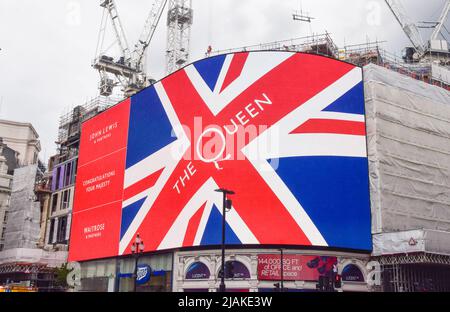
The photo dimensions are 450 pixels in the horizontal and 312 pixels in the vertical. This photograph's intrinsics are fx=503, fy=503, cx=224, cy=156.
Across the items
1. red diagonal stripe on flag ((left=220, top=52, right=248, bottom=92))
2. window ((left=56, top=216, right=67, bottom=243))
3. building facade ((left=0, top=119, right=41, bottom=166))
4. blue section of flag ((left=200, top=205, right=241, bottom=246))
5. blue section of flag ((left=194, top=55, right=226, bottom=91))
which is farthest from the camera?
building facade ((left=0, top=119, right=41, bottom=166))

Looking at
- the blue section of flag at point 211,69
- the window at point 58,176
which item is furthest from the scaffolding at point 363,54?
the window at point 58,176

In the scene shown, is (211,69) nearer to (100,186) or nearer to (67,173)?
(100,186)

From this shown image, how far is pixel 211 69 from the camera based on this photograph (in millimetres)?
47781

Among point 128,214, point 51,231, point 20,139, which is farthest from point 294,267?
point 20,139

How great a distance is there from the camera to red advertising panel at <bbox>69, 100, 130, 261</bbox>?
2149 inches

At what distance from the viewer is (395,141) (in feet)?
151

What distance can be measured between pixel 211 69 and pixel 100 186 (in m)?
20.3

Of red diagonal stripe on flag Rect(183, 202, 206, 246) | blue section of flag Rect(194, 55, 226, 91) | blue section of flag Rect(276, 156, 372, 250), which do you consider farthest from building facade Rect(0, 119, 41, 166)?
blue section of flag Rect(276, 156, 372, 250)

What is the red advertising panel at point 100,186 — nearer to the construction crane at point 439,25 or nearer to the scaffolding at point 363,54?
the scaffolding at point 363,54

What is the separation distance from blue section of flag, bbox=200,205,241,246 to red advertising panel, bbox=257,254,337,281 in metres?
2.90

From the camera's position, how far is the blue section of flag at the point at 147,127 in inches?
1969

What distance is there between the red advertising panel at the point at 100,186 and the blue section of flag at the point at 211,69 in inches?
490

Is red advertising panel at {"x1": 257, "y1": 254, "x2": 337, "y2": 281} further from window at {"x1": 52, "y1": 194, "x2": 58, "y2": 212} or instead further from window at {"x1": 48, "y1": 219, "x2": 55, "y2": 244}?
window at {"x1": 52, "y1": 194, "x2": 58, "y2": 212}

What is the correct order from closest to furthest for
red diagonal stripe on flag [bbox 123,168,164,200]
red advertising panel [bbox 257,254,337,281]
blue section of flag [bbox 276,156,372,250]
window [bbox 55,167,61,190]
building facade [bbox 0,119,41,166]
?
1. red advertising panel [bbox 257,254,337,281]
2. blue section of flag [bbox 276,156,372,250]
3. red diagonal stripe on flag [bbox 123,168,164,200]
4. window [bbox 55,167,61,190]
5. building facade [bbox 0,119,41,166]
